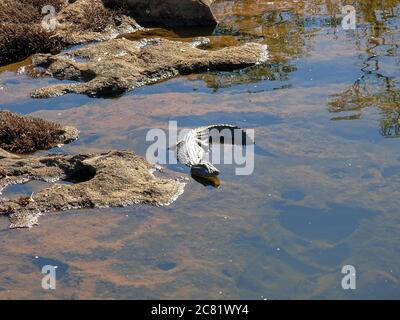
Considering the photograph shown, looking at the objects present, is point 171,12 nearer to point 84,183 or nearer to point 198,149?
point 198,149

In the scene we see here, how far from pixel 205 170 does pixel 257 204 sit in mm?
768

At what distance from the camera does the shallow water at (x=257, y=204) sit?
5.90m

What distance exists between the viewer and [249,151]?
311 inches

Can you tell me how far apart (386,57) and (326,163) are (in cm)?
326

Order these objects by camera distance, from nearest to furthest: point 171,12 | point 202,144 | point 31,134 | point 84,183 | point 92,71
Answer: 1. point 84,183
2. point 202,144
3. point 31,134
4. point 92,71
5. point 171,12

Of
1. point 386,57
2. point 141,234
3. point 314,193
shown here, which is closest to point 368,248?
point 314,193

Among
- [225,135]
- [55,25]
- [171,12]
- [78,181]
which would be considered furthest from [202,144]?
[55,25]

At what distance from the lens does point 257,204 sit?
22.5 ft

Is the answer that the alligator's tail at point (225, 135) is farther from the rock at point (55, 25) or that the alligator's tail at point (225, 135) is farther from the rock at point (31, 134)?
the rock at point (55, 25)

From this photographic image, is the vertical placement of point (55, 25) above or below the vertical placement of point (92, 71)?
above

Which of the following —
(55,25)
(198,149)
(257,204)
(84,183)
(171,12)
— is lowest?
(257,204)

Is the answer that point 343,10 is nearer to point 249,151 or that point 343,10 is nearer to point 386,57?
point 386,57

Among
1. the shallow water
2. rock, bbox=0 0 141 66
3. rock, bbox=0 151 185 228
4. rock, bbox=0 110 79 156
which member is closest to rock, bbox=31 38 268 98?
the shallow water

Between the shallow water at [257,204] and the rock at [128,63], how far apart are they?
0.74ft
